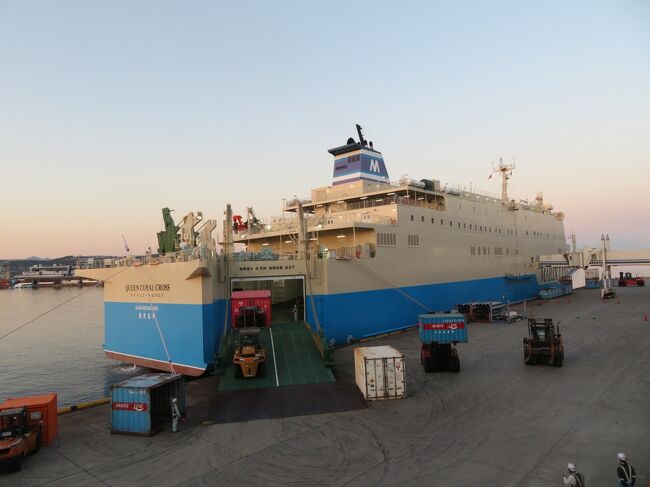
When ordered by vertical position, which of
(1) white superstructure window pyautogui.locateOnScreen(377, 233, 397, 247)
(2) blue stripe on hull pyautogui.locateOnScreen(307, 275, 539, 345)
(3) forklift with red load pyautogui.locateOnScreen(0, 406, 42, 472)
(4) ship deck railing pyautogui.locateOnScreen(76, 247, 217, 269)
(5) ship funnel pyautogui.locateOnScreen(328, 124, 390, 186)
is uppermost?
(5) ship funnel pyautogui.locateOnScreen(328, 124, 390, 186)

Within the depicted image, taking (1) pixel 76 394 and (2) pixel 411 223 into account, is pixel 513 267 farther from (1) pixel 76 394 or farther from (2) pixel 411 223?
(1) pixel 76 394

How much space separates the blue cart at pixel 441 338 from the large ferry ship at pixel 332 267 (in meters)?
5.93

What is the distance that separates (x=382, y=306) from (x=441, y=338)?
1050 cm

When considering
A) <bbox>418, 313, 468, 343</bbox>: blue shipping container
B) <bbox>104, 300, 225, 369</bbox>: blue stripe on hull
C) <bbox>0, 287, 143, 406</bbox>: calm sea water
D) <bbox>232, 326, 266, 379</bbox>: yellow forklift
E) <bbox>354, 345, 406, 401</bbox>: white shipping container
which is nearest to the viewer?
<bbox>354, 345, 406, 401</bbox>: white shipping container

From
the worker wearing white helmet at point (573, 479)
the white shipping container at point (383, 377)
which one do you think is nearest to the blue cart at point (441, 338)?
the white shipping container at point (383, 377)

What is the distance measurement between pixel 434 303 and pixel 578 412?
816 inches

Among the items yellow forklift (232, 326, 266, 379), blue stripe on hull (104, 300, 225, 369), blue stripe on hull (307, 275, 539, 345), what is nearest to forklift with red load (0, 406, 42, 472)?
yellow forklift (232, 326, 266, 379)

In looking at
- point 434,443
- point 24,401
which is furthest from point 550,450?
point 24,401

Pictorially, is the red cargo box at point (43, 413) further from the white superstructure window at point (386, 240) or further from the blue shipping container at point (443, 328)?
the white superstructure window at point (386, 240)

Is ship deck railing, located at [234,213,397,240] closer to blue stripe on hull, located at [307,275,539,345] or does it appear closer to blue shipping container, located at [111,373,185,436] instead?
blue stripe on hull, located at [307,275,539,345]

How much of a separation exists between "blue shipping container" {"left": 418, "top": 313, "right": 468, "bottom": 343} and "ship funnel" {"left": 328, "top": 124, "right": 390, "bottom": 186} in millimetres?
19346

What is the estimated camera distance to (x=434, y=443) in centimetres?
1156

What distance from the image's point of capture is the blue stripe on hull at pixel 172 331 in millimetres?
21016

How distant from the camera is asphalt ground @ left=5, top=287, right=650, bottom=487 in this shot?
32.4ft
